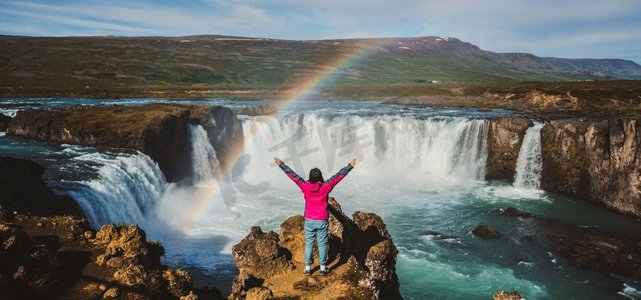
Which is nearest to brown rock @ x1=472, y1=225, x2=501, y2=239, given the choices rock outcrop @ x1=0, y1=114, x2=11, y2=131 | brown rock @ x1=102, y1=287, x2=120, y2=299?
brown rock @ x1=102, y1=287, x2=120, y2=299

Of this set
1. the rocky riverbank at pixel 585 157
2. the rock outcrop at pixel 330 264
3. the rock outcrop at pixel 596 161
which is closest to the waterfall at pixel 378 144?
the rocky riverbank at pixel 585 157

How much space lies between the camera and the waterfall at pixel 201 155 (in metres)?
37.8

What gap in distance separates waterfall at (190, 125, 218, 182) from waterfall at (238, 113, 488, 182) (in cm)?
619

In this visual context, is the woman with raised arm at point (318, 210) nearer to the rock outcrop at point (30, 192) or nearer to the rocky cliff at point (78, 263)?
the rocky cliff at point (78, 263)

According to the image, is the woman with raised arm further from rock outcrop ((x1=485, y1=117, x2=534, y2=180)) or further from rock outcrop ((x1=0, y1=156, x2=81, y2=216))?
rock outcrop ((x1=485, y1=117, x2=534, y2=180))

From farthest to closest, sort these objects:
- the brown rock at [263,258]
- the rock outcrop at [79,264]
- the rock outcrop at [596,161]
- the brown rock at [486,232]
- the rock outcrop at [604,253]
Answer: the rock outcrop at [596,161], the brown rock at [486,232], the rock outcrop at [604,253], the brown rock at [263,258], the rock outcrop at [79,264]

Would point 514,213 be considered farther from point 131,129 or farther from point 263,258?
point 131,129

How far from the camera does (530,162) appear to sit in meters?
38.8

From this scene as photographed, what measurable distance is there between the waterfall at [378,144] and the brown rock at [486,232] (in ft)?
48.3

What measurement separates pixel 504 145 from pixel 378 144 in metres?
13.0

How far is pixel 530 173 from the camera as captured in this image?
38719 millimetres

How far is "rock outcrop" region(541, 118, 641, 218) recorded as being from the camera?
1214 inches

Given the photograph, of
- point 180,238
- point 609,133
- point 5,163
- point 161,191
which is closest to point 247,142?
point 161,191

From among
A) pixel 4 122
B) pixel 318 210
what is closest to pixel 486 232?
pixel 318 210
